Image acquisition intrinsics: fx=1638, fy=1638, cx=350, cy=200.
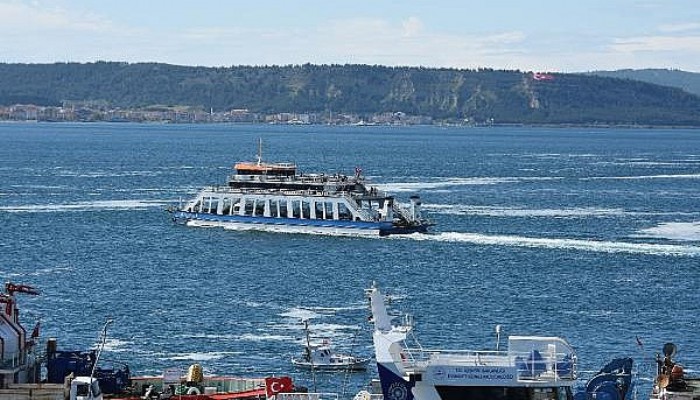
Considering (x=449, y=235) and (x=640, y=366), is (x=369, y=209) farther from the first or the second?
(x=640, y=366)

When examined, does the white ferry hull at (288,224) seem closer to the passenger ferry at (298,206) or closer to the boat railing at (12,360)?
the passenger ferry at (298,206)

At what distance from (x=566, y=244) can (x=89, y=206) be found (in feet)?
194

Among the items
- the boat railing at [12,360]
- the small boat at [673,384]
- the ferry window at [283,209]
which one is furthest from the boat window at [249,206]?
the small boat at [673,384]

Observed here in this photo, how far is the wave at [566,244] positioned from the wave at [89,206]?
4210cm

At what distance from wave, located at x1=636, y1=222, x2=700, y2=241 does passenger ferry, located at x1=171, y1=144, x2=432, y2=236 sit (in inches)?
788

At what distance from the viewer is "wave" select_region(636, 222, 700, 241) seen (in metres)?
142

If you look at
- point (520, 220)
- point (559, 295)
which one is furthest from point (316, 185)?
point (559, 295)

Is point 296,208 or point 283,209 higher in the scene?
point 296,208

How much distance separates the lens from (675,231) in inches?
5861

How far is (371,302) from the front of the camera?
4397 centimetres

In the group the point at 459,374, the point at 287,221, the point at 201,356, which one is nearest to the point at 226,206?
the point at 287,221

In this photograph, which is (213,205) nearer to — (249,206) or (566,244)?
(249,206)

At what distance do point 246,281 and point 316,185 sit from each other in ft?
127

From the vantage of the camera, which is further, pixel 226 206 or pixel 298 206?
pixel 226 206
